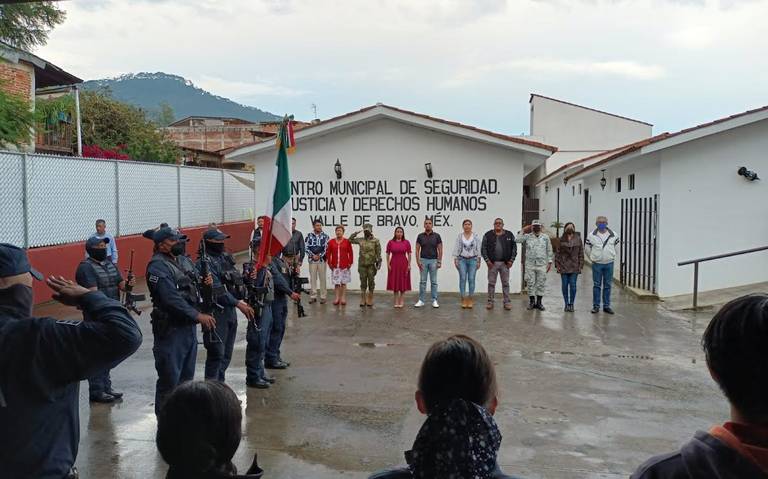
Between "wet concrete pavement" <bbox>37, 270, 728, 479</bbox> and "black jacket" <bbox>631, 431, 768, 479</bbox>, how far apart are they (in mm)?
3674

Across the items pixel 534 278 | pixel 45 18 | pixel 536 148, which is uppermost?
pixel 45 18

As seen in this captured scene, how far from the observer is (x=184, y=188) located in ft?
66.6

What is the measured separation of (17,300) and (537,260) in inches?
422

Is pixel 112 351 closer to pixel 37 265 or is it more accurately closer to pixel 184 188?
pixel 37 265

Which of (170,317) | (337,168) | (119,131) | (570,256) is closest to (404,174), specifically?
(337,168)

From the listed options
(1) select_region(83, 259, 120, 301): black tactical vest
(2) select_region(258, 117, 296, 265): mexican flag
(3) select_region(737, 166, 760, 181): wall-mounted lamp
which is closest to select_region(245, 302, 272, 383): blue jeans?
(2) select_region(258, 117, 296, 265): mexican flag

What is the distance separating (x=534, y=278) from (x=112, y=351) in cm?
1067

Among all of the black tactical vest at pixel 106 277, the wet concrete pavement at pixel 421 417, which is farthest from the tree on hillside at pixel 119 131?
the black tactical vest at pixel 106 277

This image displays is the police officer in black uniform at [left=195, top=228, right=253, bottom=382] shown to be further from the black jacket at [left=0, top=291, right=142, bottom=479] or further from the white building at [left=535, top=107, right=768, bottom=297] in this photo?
the white building at [left=535, top=107, right=768, bottom=297]

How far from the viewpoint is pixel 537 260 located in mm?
12516

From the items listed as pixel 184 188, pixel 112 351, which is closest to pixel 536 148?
pixel 184 188

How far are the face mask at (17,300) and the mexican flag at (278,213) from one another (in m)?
4.50

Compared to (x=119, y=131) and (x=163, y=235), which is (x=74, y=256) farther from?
(x=119, y=131)

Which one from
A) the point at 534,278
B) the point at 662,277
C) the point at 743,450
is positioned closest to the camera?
the point at 743,450
